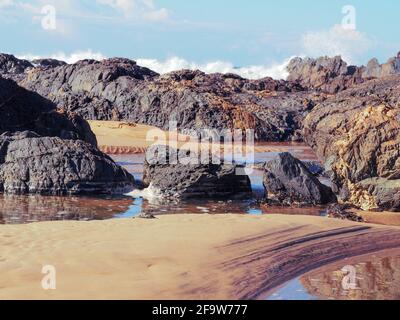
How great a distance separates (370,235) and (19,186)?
6.73 meters

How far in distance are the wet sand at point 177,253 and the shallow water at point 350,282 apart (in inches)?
6.6

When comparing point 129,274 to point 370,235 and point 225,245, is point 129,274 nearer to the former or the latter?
point 225,245

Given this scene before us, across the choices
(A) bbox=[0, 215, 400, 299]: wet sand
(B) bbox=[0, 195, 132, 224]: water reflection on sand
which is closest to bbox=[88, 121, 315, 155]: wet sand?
(B) bbox=[0, 195, 132, 224]: water reflection on sand

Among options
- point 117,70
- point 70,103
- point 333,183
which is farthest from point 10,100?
point 117,70

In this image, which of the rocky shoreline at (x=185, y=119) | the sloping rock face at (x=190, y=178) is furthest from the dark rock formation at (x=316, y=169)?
the sloping rock face at (x=190, y=178)

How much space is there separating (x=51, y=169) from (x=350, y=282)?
25.0ft

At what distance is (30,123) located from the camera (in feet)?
55.8

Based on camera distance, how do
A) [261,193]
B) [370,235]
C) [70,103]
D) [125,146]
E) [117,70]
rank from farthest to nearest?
[117,70], [70,103], [125,146], [261,193], [370,235]

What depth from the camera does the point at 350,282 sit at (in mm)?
7184

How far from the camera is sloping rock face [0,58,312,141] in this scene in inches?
1214

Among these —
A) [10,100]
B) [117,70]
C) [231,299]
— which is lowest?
[231,299]

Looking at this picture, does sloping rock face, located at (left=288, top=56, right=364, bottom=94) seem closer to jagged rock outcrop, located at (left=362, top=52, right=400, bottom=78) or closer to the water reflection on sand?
jagged rock outcrop, located at (left=362, top=52, right=400, bottom=78)

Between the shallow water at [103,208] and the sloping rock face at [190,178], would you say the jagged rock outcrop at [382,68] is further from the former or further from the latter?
the shallow water at [103,208]

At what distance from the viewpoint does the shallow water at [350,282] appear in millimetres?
6617
